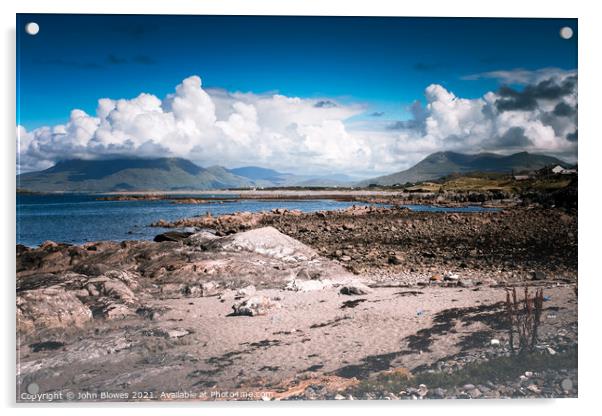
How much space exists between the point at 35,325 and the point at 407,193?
13.5ft

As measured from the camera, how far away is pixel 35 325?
428cm

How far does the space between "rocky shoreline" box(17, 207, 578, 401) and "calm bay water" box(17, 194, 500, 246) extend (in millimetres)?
105

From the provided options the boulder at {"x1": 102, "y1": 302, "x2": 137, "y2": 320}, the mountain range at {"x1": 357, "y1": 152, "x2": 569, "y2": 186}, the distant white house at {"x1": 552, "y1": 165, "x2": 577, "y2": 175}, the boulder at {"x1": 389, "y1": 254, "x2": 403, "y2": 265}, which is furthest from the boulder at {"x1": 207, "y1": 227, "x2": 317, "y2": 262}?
the distant white house at {"x1": 552, "y1": 165, "x2": 577, "y2": 175}

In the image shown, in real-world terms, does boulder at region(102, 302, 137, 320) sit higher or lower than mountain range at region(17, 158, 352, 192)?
lower

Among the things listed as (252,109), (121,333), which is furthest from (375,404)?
(252,109)

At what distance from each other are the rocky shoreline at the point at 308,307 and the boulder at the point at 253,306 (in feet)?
0.04

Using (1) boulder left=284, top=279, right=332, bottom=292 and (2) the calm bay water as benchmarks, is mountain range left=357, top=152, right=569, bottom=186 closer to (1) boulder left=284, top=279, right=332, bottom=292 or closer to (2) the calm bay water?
(2) the calm bay water

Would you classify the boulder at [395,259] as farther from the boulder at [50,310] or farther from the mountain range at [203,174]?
the boulder at [50,310]

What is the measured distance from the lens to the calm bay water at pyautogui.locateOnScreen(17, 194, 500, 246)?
4.54 m

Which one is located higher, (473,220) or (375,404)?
(473,220)

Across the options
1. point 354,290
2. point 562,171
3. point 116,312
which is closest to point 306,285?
point 354,290

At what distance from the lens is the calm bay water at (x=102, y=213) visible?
Answer: 14.9 ft

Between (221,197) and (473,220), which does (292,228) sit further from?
(473,220)

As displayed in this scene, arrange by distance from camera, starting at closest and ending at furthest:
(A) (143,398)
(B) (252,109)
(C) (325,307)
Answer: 1. (A) (143,398)
2. (C) (325,307)
3. (B) (252,109)
